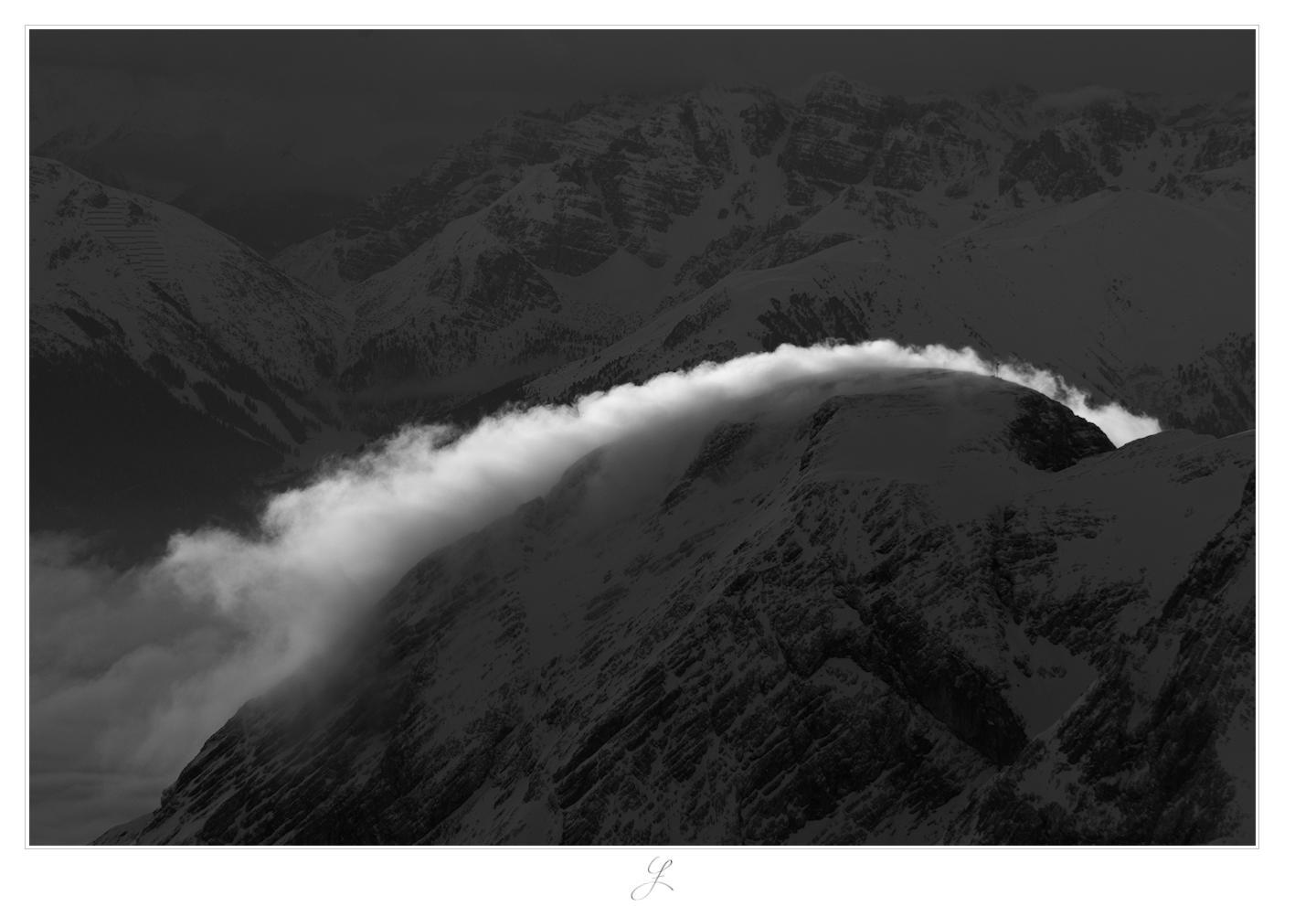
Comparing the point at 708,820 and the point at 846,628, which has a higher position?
the point at 846,628

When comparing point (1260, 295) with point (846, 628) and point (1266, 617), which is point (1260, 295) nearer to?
point (1266, 617)
